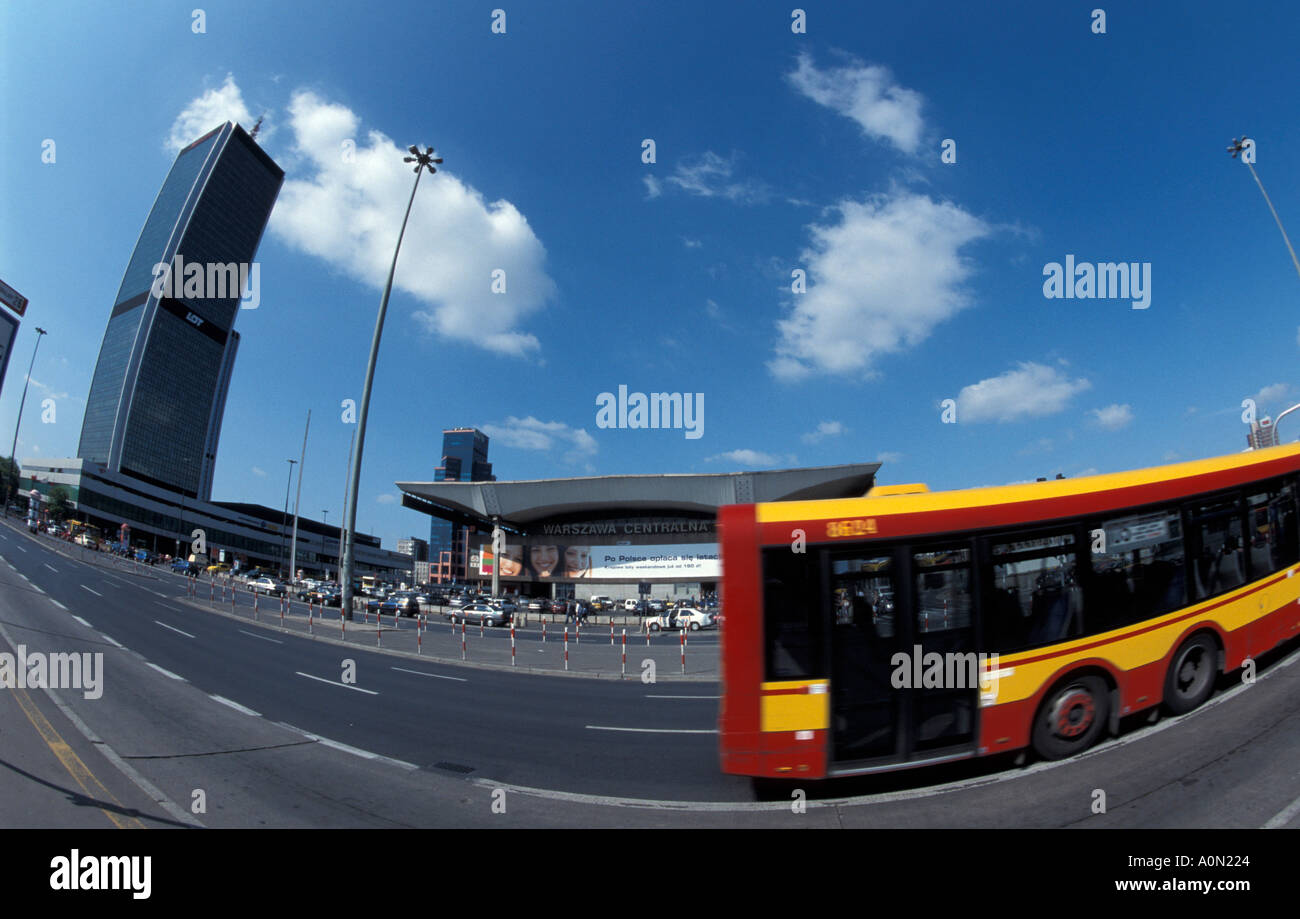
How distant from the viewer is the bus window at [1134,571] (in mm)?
5812

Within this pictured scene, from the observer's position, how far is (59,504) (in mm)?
82062

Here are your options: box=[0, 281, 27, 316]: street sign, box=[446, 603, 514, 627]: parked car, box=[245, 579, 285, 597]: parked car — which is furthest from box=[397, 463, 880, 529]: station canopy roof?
box=[0, 281, 27, 316]: street sign

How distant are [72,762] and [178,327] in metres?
152

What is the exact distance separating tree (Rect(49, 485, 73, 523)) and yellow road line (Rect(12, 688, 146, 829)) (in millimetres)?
110585

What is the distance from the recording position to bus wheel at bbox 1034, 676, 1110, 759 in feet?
18.3

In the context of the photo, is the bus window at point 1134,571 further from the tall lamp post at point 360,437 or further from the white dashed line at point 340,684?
the tall lamp post at point 360,437

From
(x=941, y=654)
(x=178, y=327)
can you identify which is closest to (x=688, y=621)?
(x=941, y=654)

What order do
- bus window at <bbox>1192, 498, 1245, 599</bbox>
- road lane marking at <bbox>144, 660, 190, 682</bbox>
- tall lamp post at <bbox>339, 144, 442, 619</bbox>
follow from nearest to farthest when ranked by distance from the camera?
bus window at <bbox>1192, 498, 1245, 599</bbox> → road lane marking at <bbox>144, 660, 190, 682</bbox> → tall lamp post at <bbox>339, 144, 442, 619</bbox>

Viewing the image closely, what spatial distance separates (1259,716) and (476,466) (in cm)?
20424

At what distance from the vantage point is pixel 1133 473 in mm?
6348

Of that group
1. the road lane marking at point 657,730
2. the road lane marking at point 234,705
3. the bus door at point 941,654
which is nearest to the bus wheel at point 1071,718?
the bus door at point 941,654

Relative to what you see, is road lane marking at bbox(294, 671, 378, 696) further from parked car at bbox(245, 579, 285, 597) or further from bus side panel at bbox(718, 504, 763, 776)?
parked car at bbox(245, 579, 285, 597)

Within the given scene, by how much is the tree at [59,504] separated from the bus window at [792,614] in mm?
120848

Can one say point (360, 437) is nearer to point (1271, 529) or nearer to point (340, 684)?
point (340, 684)
